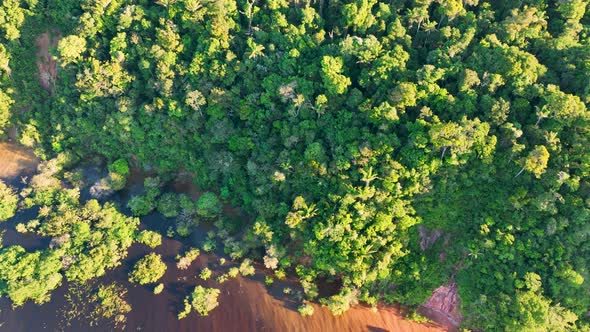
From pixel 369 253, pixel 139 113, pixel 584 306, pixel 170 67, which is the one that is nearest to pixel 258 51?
pixel 170 67

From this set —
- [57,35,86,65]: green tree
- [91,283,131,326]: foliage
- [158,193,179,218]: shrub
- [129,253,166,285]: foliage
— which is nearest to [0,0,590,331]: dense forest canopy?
[57,35,86,65]: green tree

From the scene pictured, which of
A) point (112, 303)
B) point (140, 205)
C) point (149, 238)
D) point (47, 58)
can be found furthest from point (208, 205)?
point (47, 58)

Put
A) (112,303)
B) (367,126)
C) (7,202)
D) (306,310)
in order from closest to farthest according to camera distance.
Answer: (367,126)
(306,310)
(112,303)
(7,202)

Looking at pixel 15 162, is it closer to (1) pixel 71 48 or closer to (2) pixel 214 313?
(1) pixel 71 48

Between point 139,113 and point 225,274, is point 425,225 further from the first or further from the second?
point 139,113

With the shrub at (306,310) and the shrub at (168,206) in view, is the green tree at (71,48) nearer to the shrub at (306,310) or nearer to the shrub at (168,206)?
the shrub at (168,206)
